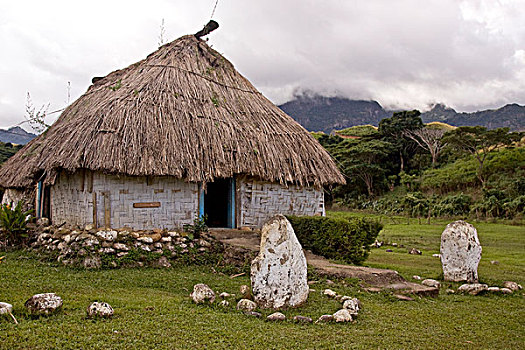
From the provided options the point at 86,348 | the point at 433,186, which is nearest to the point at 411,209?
the point at 433,186

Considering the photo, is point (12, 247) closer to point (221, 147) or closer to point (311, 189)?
point (221, 147)

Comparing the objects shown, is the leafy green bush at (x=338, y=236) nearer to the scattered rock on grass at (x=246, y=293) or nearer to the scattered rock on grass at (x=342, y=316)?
the scattered rock on grass at (x=246, y=293)

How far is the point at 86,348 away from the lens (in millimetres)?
3982

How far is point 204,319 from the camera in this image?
5.14 metres

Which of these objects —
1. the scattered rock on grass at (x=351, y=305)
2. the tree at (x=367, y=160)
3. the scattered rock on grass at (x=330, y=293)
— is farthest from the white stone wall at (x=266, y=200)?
Result: the tree at (x=367, y=160)

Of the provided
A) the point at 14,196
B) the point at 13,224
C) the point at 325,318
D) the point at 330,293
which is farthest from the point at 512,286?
the point at 14,196

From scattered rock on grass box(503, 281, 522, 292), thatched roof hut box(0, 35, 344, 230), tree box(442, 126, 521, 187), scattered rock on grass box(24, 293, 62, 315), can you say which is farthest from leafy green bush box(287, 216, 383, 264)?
tree box(442, 126, 521, 187)

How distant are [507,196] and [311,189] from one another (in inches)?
654

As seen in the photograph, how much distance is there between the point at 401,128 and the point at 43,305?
33.1 m

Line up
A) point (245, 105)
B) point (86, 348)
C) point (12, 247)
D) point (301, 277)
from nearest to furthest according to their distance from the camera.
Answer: point (86, 348) → point (301, 277) → point (12, 247) → point (245, 105)

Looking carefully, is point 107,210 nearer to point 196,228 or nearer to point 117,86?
point 196,228

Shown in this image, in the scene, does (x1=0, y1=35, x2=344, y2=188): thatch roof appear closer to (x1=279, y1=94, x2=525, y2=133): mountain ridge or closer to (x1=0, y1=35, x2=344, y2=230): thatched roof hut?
(x1=0, y1=35, x2=344, y2=230): thatched roof hut

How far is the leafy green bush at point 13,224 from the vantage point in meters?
9.59

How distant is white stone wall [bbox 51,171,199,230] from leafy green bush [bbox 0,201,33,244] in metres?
0.82
